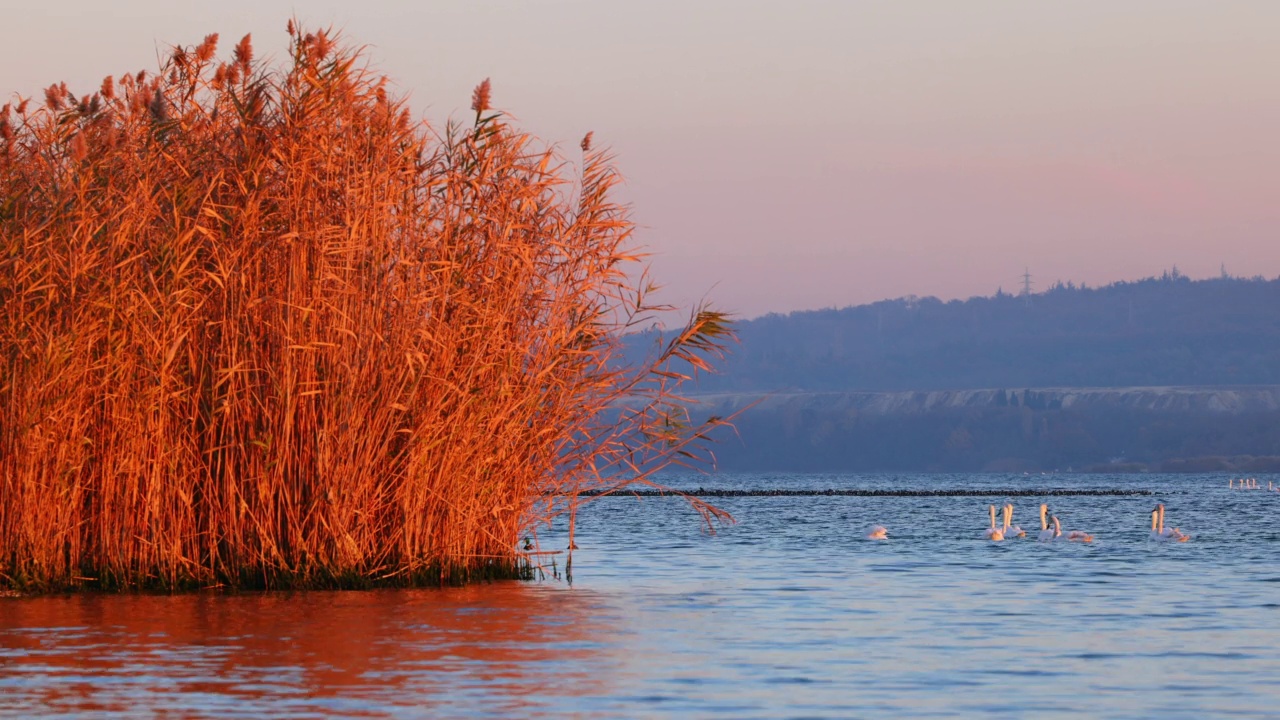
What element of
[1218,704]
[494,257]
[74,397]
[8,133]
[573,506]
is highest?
[8,133]

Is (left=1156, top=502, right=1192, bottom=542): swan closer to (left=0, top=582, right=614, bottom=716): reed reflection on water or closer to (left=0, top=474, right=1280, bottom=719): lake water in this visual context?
(left=0, top=474, right=1280, bottom=719): lake water

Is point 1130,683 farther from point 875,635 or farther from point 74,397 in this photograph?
point 74,397

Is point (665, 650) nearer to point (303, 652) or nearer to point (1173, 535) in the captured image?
point (303, 652)

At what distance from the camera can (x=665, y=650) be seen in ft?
45.0

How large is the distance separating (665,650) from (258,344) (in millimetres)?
4867

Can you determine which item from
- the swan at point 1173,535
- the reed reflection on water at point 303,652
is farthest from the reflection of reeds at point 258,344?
the swan at point 1173,535

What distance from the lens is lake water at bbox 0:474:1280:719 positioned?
36.4ft

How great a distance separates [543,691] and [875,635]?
16.3ft

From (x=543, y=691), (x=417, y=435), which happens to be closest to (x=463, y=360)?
(x=417, y=435)

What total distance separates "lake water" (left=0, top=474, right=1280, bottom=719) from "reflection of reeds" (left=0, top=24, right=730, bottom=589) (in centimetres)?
59

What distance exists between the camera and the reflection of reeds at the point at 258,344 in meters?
15.8

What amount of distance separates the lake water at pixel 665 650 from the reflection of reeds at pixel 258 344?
589 millimetres

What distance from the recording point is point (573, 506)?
57.9 feet

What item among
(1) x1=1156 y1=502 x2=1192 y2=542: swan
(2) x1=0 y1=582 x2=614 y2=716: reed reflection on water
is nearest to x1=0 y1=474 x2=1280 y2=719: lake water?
(2) x1=0 y1=582 x2=614 y2=716: reed reflection on water
